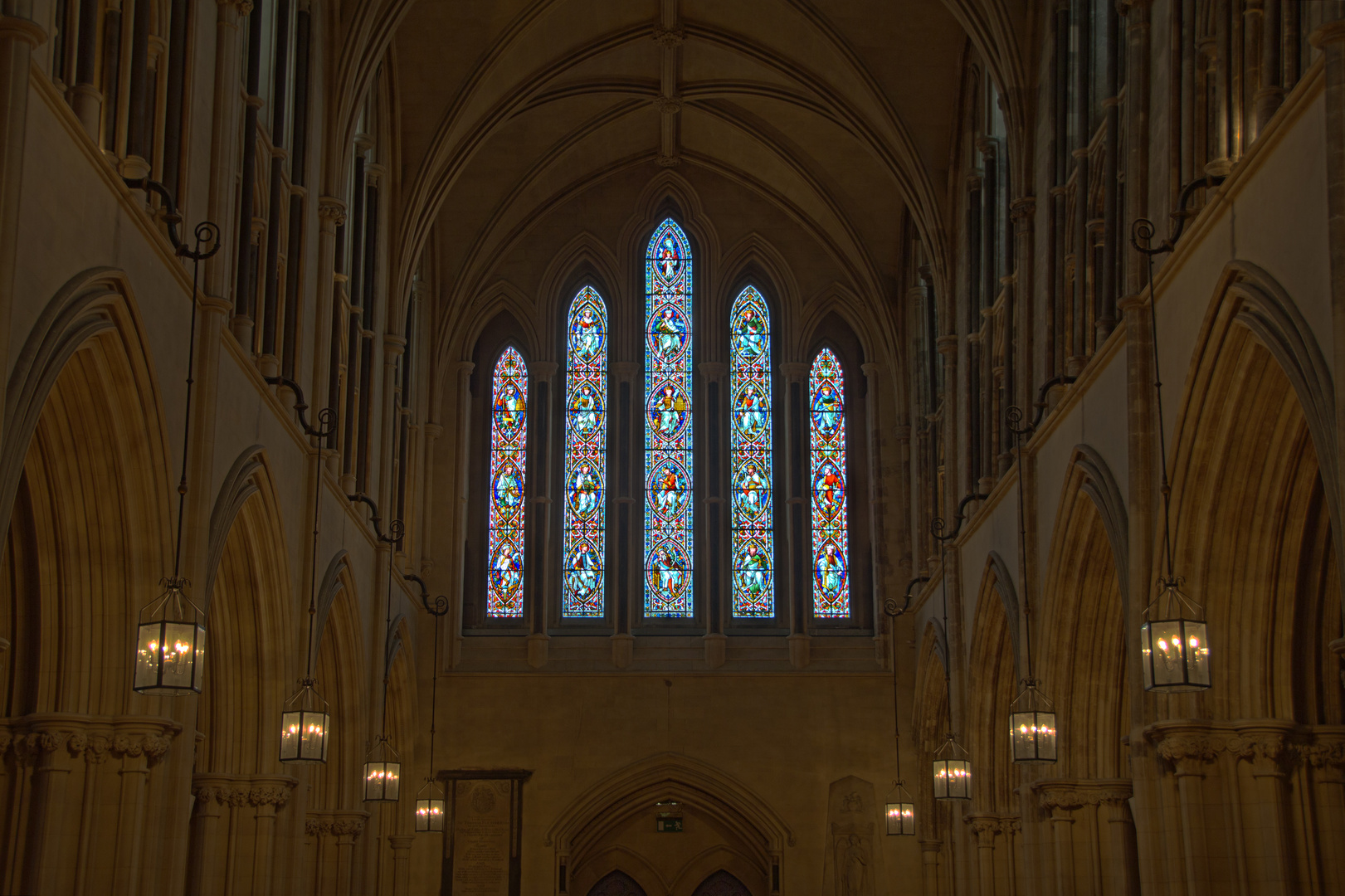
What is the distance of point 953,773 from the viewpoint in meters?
18.4

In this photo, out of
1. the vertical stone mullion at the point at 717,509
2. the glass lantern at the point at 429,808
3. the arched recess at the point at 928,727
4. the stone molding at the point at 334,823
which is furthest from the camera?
the vertical stone mullion at the point at 717,509

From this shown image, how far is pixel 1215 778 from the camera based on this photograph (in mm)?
11711

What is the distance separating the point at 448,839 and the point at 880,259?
37.5 ft

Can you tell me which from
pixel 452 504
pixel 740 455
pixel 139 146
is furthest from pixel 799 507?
pixel 139 146

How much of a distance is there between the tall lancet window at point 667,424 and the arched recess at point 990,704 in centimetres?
706

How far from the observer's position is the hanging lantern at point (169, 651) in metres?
10.3

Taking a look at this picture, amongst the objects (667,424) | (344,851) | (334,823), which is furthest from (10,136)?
(667,424)

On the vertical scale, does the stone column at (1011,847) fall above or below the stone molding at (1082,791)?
below

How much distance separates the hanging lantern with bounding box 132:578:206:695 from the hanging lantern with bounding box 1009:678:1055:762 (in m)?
7.52

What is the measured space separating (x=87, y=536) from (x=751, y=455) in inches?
618

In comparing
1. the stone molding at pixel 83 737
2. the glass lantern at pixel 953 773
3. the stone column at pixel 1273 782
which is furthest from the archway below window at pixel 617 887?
the stone column at pixel 1273 782

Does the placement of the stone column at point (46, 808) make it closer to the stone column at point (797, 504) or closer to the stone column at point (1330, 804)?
the stone column at point (1330, 804)

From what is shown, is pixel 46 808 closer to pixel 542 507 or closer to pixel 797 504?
pixel 542 507

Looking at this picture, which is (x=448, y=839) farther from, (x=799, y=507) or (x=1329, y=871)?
(x=1329, y=871)
